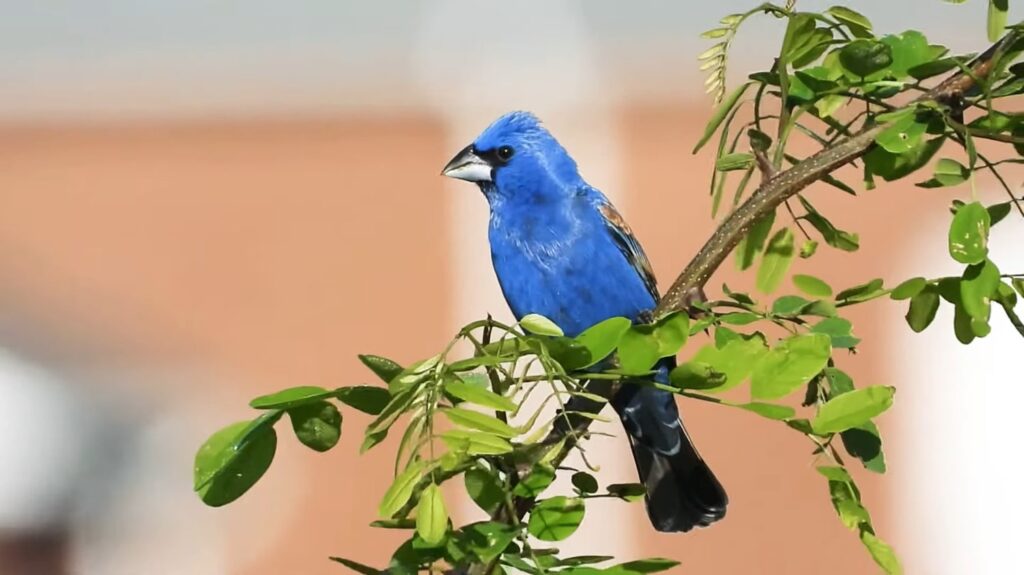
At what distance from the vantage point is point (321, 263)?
122 cm

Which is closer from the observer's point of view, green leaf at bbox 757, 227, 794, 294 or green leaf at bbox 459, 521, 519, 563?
green leaf at bbox 459, 521, 519, 563

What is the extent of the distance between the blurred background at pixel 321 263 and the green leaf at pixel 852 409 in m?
0.67

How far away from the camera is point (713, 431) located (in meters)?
1.15

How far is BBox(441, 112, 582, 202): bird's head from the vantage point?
1.97 feet

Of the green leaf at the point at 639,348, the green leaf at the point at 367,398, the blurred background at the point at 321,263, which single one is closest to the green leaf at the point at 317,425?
the green leaf at the point at 367,398

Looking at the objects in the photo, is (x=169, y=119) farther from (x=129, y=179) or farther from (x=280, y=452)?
(x=280, y=452)

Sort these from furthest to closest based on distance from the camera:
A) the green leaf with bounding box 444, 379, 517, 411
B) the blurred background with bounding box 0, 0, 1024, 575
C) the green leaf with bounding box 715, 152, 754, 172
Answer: the blurred background with bounding box 0, 0, 1024, 575, the green leaf with bounding box 715, 152, 754, 172, the green leaf with bounding box 444, 379, 517, 411

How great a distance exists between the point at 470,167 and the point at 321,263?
25.7 inches

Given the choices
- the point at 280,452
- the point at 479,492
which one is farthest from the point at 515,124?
the point at 280,452

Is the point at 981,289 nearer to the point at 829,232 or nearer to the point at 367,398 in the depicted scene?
the point at 829,232

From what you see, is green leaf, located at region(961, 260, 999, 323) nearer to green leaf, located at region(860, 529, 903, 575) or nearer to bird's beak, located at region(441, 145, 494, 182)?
green leaf, located at region(860, 529, 903, 575)

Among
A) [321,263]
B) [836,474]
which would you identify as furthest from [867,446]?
[321,263]

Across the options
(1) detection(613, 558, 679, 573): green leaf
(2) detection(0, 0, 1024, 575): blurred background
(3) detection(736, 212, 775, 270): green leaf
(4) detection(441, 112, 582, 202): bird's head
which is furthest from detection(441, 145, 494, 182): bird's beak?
(2) detection(0, 0, 1024, 575): blurred background

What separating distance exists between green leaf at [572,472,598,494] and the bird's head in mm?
238
